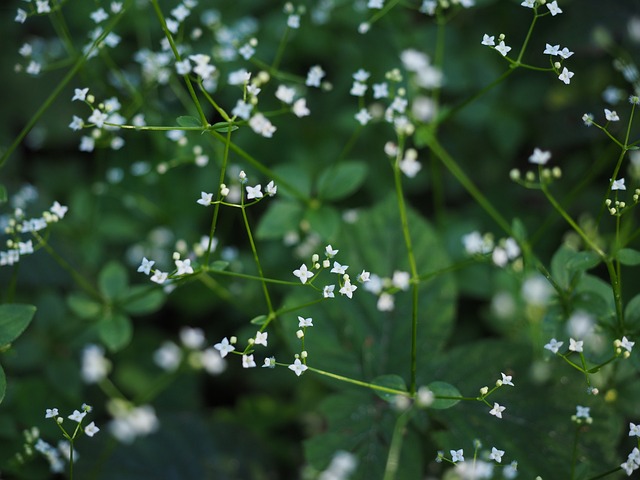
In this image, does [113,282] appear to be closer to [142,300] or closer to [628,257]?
[142,300]

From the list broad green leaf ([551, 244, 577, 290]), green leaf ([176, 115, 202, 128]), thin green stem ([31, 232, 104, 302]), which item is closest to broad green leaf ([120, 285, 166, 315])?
thin green stem ([31, 232, 104, 302])

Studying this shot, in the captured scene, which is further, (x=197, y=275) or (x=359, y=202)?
(x=359, y=202)

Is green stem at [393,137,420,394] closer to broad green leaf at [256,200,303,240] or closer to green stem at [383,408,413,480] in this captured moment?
green stem at [383,408,413,480]

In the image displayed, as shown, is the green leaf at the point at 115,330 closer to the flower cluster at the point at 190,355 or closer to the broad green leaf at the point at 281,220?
the flower cluster at the point at 190,355

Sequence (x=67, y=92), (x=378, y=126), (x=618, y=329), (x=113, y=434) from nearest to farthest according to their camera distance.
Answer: (x=618, y=329)
(x=113, y=434)
(x=378, y=126)
(x=67, y=92)

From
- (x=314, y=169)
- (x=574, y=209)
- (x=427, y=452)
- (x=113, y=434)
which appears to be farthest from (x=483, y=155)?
(x=113, y=434)

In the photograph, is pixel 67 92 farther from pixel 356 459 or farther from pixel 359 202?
pixel 356 459
